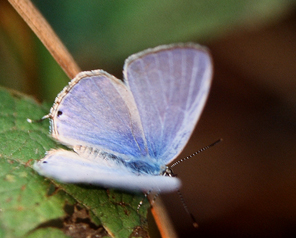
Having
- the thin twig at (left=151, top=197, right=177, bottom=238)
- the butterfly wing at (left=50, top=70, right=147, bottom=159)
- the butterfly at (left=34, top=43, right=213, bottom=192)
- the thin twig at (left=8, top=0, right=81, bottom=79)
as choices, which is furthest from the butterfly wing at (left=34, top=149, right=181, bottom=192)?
the thin twig at (left=8, top=0, right=81, bottom=79)

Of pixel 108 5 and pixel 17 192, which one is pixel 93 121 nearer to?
pixel 17 192

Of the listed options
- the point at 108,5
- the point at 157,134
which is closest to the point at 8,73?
the point at 108,5

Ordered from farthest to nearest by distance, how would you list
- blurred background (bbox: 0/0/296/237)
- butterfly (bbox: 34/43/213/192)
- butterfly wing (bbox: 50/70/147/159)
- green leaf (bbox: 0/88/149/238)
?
blurred background (bbox: 0/0/296/237) → butterfly wing (bbox: 50/70/147/159) → butterfly (bbox: 34/43/213/192) → green leaf (bbox: 0/88/149/238)

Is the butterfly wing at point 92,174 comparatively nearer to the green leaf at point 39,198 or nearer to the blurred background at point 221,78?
the green leaf at point 39,198

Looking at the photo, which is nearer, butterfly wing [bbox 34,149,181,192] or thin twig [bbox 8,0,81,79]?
butterfly wing [bbox 34,149,181,192]

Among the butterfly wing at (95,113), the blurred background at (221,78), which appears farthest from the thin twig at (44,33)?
the blurred background at (221,78)

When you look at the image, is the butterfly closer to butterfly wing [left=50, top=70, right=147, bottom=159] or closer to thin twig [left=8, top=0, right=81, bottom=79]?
butterfly wing [left=50, top=70, right=147, bottom=159]

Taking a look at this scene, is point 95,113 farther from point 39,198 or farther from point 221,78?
point 221,78
